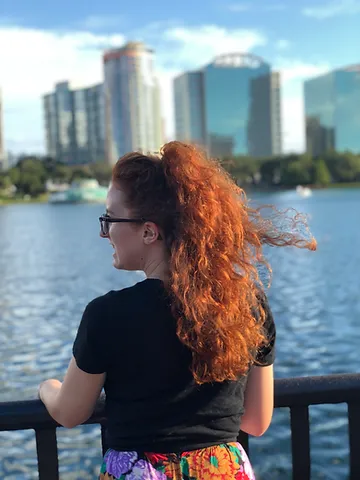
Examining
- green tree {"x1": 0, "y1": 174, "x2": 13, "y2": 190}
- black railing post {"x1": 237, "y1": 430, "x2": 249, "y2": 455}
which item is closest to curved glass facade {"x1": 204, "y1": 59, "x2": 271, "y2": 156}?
green tree {"x1": 0, "y1": 174, "x2": 13, "y2": 190}

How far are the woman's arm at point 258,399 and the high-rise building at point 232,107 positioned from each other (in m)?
124

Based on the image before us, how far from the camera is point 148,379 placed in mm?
1472

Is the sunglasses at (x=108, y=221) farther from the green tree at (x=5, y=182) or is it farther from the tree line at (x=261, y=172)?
the green tree at (x=5, y=182)

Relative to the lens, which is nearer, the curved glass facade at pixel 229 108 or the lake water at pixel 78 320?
the lake water at pixel 78 320

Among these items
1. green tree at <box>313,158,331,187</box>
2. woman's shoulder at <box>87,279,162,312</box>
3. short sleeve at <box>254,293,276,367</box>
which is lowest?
green tree at <box>313,158,331,187</box>

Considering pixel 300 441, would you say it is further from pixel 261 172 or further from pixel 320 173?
pixel 320 173

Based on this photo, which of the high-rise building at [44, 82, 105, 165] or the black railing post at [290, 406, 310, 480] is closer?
the black railing post at [290, 406, 310, 480]

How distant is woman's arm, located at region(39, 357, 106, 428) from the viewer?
1491mm

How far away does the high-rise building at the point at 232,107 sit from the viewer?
128m

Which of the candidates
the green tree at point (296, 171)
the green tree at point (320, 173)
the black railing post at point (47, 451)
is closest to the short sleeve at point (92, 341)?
the black railing post at point (47, 451)

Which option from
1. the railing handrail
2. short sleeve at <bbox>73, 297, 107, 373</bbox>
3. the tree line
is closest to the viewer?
short sleeve at <bbox>73, 297, 107, 373</bbox>

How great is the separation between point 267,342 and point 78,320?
12.9m

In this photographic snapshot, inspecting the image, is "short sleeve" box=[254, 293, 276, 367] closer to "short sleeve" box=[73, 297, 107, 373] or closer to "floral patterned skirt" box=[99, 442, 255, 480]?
"floral patterned skirt" box=[99, 442, 255, 480]

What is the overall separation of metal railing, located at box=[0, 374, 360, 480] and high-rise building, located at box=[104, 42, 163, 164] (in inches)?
4941
